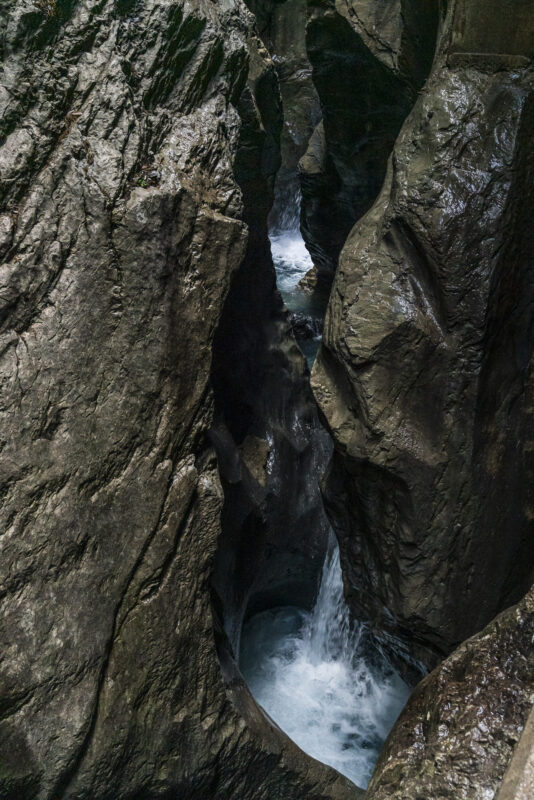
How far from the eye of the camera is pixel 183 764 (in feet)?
12.4

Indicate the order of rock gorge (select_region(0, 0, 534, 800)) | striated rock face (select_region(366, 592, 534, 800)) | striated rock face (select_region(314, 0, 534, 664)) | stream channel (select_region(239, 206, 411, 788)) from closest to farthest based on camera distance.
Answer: striated rock face (select_region(366, 592, 534, 800))
rock gorge (select_region(0, 0, 534, 800))
striated rock face (select_region(314, 0, 534, 664))
stream channel (select_region(239, 206, 411, 788))

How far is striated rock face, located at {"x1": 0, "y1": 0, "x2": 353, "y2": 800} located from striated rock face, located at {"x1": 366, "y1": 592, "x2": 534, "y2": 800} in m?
1.29

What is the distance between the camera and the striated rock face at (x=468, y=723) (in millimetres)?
2564

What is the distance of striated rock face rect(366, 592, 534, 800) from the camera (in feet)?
8.41

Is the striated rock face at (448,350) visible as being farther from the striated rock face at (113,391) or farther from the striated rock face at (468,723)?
the striated rock face at (468,723)

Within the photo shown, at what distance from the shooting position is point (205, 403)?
385 centimetres

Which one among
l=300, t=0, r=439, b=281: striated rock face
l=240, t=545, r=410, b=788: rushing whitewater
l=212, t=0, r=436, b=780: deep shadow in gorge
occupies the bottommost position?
l=240, t=545, r=410, b=788: rushing whitewater

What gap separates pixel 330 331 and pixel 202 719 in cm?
226

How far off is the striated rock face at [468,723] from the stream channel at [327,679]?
9.03ft

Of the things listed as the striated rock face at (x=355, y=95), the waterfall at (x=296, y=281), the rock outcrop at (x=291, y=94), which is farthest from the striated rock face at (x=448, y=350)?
the rock outcrop at (x=291, y=94)

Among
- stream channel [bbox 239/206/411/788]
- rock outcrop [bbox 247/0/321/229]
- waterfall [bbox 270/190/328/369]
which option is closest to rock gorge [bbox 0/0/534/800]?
stream channel [bbox 239/206/411/788]

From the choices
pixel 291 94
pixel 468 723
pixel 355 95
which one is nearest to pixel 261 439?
pixel 468 723

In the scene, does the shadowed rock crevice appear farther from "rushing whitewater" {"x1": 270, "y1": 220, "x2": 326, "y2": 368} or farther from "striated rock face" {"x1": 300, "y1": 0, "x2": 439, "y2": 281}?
"rushing whitewater" {"x1": 270, "y1": 220, "x2": 326, "y2": 368}

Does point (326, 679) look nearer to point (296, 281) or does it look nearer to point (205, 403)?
→ point (205, 403)
